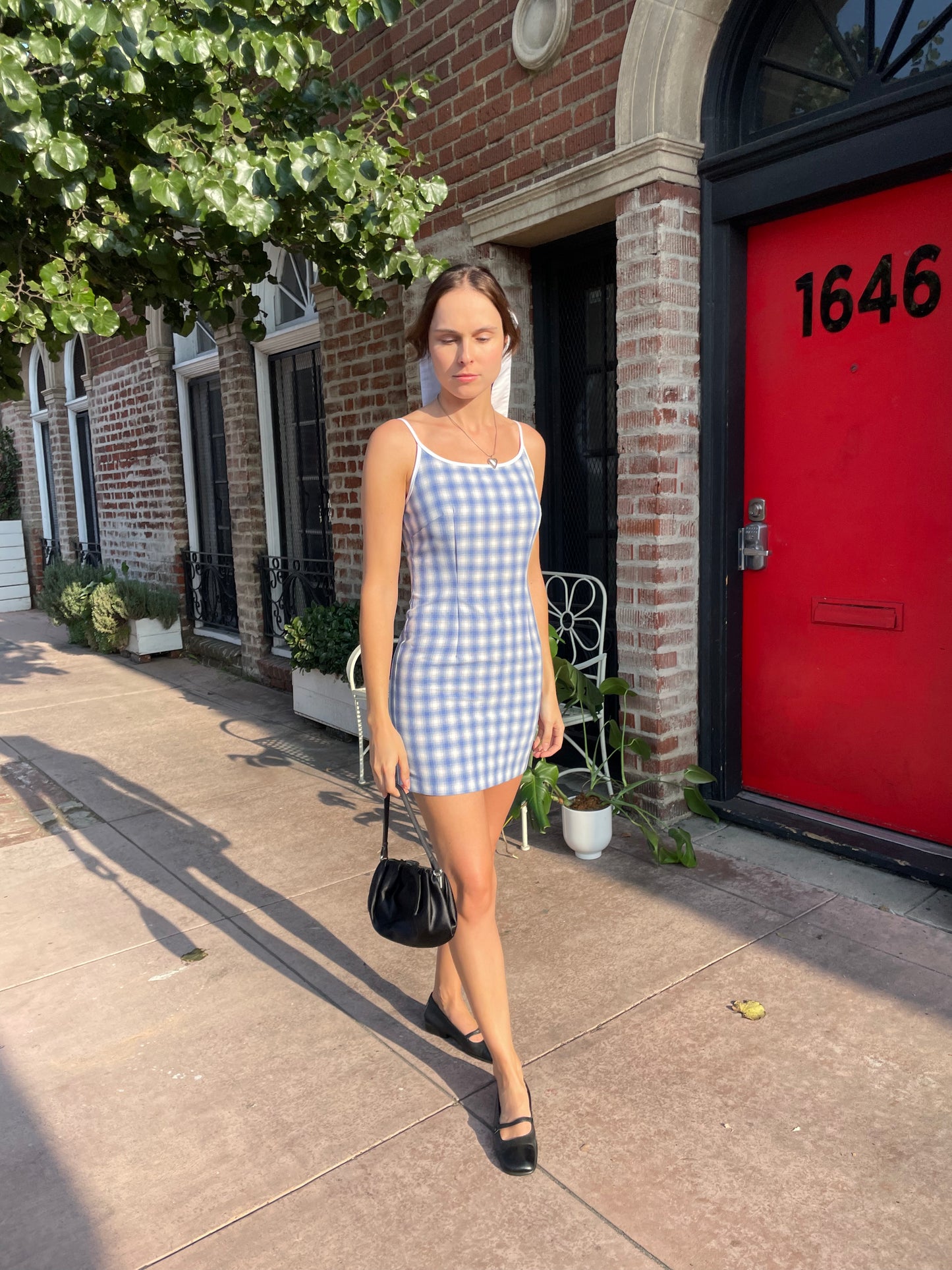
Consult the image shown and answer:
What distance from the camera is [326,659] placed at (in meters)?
5.58

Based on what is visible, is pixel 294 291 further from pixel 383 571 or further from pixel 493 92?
pixel 383 571

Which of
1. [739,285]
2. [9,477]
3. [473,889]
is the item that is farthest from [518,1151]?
[9,477]

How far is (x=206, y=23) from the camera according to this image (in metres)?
2.81

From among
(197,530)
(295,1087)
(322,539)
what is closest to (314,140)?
(295,1087)

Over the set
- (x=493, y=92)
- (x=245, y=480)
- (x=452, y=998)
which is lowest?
(x=452, y=998)

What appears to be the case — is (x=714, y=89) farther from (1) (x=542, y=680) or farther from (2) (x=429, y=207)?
(1) (x=542, y=680)

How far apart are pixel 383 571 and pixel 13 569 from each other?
12.7 metres

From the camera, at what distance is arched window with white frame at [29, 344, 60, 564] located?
503 inches

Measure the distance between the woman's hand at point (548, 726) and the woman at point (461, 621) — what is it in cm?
23

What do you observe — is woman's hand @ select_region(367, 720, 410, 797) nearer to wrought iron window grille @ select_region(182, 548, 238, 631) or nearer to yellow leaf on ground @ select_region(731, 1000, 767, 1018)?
yellow leaf on ground @ select_region(731, 1000, 767, 1018)

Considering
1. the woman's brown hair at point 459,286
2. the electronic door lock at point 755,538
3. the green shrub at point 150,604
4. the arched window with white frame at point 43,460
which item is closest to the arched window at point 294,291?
the green shrub at point 150,604

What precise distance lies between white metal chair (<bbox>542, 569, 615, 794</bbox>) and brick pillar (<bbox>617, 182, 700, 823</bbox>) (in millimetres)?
204

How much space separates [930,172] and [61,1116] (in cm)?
380

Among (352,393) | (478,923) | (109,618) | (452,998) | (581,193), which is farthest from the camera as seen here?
(109,618)
